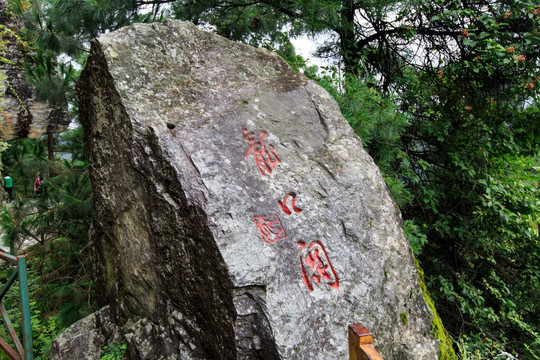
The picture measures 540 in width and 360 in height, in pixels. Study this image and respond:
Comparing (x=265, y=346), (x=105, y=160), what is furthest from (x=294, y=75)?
(x=265, y=346)

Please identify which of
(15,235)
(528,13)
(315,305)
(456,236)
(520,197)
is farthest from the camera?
(456,236)

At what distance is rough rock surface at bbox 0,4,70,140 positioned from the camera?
472cm

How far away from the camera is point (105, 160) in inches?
101

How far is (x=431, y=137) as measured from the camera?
446 centimetres

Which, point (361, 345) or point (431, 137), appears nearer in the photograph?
point (361, 345)

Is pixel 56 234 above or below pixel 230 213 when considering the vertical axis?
below

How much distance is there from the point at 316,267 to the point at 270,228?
0.35 meters

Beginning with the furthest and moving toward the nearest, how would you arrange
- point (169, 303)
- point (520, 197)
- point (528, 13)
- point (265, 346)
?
point (520, 197)
point (528, 13)
point (169, 303)
point (265, 346)

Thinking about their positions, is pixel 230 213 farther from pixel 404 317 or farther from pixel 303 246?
pixel 404 317

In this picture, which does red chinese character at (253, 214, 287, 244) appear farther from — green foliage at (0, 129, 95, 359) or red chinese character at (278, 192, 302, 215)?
green foliage at (0, 129, 95, 359)

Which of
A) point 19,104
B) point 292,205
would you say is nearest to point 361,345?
point 292,205

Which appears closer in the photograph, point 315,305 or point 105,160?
point 315,305

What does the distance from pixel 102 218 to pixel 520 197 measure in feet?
12.6

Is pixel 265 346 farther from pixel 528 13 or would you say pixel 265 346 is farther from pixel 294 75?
pixel 528 13
